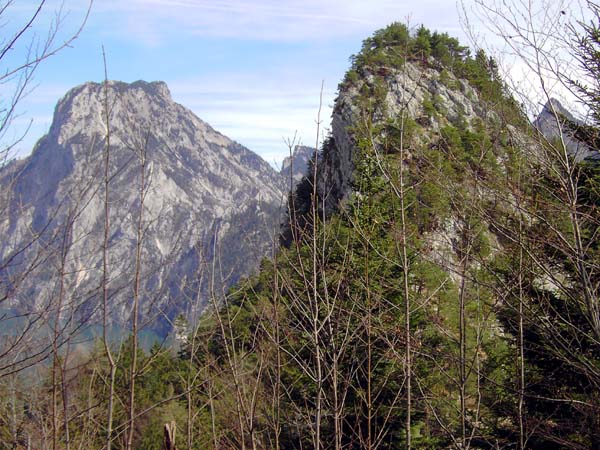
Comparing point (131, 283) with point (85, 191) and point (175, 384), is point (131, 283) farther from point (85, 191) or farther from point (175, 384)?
point (175, 384)

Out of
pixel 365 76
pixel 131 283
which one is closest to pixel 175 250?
pixel 131 283

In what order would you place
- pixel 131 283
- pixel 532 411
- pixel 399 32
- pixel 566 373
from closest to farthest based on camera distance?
pixel 131 283
pixel 566 373
pixel 532 411
pixel 399 32

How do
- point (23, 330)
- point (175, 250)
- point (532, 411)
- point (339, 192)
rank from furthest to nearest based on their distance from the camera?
point (339, 192)
point (532, 411)
point (175, 250)
point (23, 330)

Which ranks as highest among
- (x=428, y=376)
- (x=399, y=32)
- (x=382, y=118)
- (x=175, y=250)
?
(x=399, y=32)

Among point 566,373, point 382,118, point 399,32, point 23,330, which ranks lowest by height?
point 566,373

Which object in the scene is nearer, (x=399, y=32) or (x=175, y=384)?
(x=175, y=384)

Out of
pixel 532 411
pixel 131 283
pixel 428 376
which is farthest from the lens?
pixel 428 376

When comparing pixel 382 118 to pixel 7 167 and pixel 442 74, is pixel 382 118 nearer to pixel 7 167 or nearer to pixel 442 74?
pixel 442 74

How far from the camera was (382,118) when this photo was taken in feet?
90.8

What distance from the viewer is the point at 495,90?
4.05m

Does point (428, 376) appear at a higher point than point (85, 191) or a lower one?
lower

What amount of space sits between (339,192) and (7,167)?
2779cm

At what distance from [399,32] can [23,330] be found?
33.1m

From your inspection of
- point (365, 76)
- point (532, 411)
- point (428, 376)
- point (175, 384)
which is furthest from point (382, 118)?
point (532, 411)
